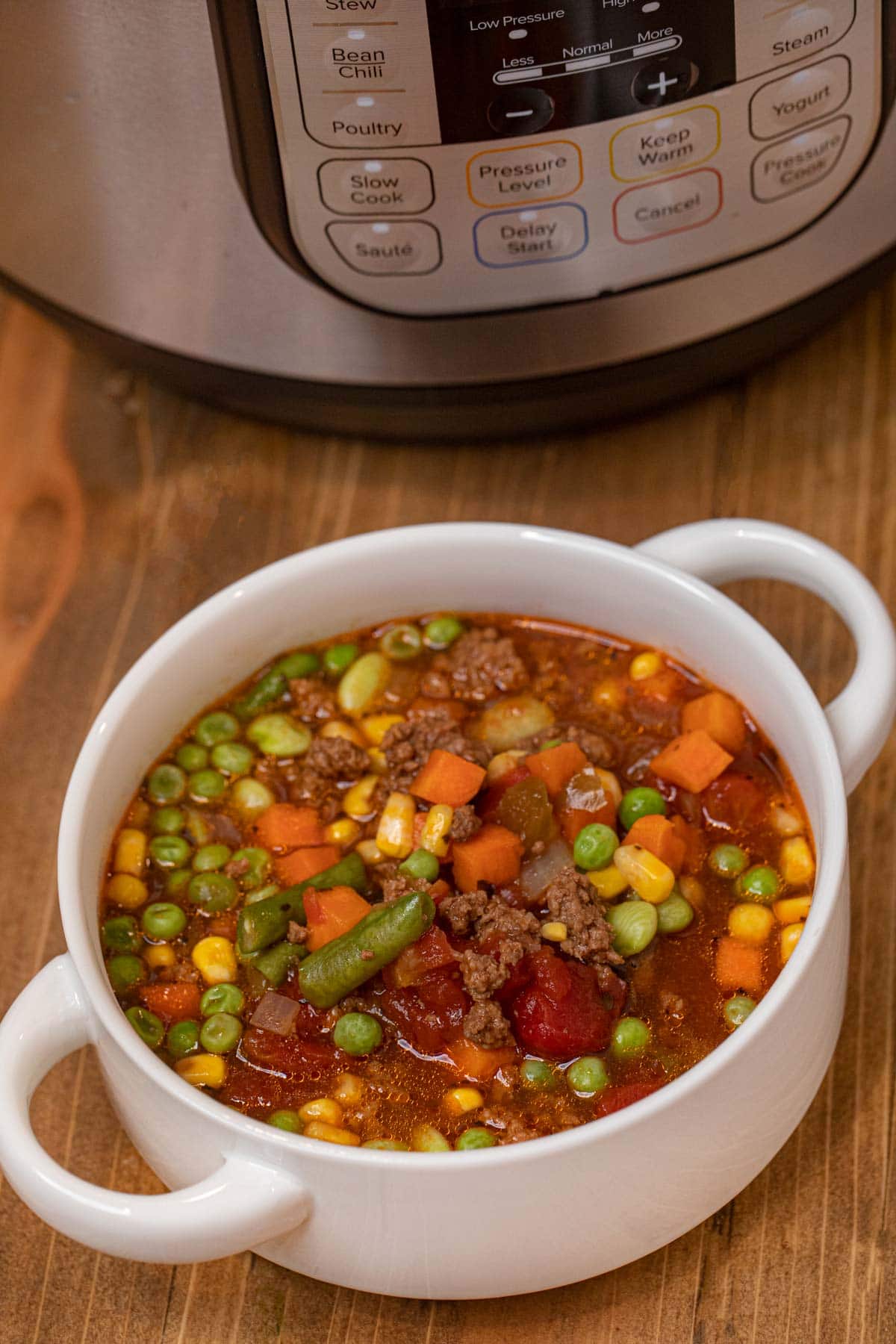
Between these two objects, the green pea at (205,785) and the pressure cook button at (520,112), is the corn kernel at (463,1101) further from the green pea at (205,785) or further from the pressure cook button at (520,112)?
the pressure cook button at (520,112)

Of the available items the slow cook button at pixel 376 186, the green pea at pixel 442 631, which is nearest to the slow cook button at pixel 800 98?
the slow cook button at pixel 376 186

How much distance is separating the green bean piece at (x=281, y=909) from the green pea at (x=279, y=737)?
172 mm

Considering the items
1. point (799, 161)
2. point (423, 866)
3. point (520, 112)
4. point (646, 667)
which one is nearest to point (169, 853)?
point (423, 866)

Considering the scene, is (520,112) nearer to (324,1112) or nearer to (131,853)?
(131,853)

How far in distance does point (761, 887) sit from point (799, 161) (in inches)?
26.8

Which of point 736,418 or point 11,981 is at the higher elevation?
point 736,418

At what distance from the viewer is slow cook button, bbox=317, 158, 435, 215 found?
132 cm

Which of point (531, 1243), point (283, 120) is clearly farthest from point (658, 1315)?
point (283, 120)

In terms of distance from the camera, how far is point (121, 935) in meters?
1.28

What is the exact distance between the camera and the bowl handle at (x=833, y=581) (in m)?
1.24

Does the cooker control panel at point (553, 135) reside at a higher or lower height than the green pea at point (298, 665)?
higher

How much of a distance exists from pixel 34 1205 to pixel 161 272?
0.90 meters

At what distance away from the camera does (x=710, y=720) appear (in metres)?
1.35

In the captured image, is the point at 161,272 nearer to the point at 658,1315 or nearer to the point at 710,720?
the point at 710,720
